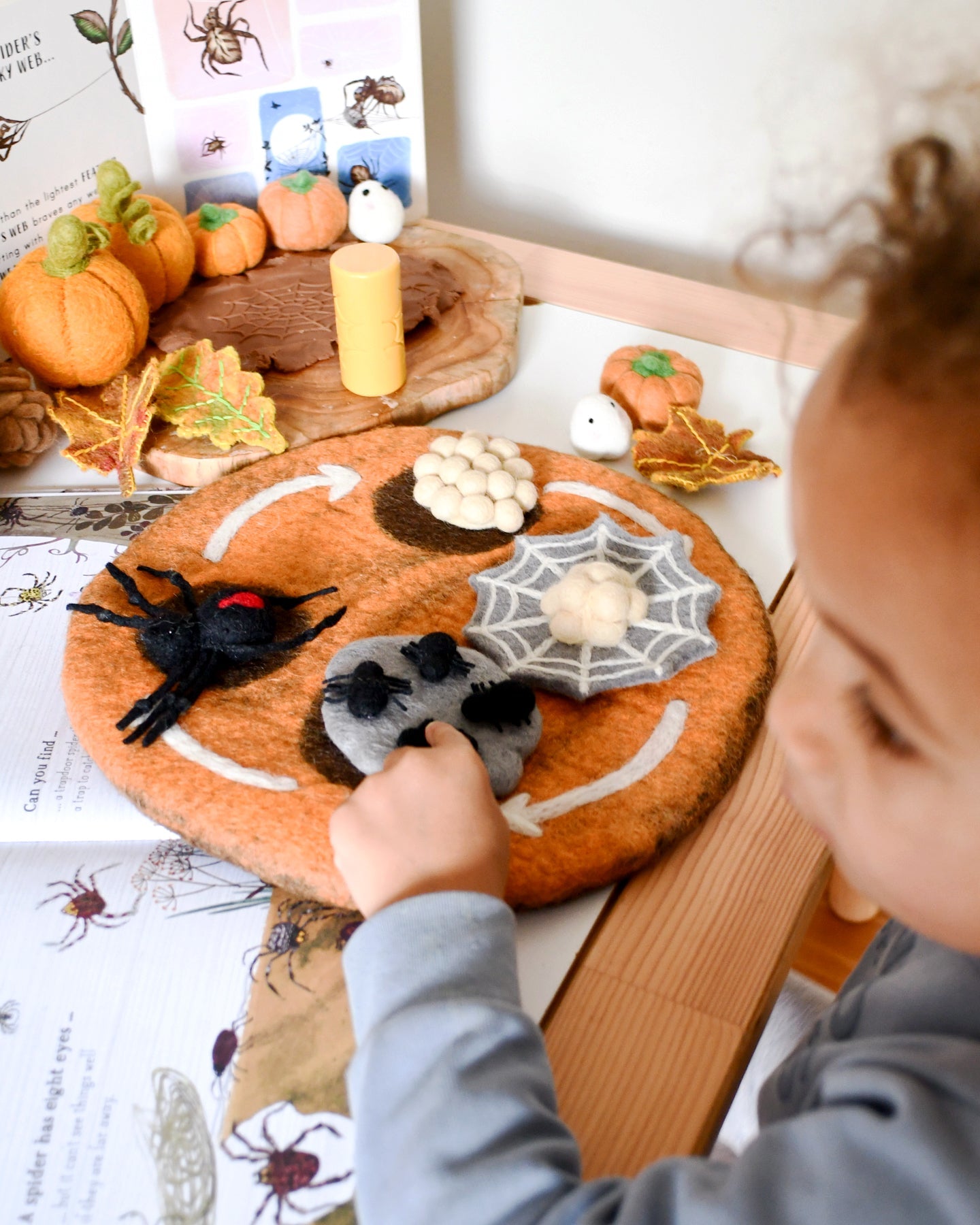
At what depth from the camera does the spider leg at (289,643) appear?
0.68 m

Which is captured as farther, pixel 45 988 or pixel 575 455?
pixel 575 455

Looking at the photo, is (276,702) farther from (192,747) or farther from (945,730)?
(945,730)

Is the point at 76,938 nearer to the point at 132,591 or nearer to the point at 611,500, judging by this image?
the point at 132,591

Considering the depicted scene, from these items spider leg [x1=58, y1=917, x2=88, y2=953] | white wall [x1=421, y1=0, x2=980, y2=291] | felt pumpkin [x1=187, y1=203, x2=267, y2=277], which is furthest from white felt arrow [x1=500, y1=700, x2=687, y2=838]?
felt pumpkin [x1=187, y1=203, x2=267, y2=277]

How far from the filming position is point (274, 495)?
2.68 ft

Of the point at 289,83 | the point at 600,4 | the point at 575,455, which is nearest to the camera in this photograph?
the point at 575,455

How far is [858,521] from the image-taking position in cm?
35

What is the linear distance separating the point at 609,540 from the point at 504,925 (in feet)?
1.12

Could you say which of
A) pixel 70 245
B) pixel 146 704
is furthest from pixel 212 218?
pixel 146 704

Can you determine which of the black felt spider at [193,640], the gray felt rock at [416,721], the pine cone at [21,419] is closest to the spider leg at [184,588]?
the black felt spider at [193,640]

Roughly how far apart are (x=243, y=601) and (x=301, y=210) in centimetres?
60

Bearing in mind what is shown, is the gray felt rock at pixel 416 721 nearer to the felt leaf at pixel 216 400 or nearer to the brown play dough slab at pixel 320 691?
the brown play dough slab at pixel 320 691

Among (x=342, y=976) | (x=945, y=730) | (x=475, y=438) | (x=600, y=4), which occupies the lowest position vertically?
(x=342, y=976)

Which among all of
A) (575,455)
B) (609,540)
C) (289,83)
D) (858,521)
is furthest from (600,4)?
(858,521)
